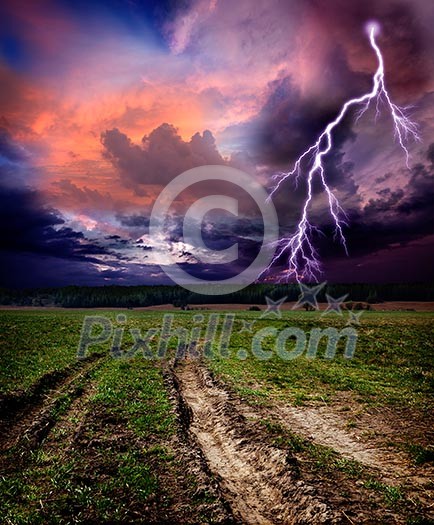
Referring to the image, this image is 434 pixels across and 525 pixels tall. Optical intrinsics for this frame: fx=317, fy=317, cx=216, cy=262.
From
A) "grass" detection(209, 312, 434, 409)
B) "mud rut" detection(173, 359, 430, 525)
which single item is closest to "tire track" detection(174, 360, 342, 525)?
"mud rut" detection(173, 359, 430, 525)

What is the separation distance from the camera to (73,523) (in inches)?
282

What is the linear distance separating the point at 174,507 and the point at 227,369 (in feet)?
50.0

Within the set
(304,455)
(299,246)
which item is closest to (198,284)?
(299,246)

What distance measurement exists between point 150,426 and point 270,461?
5.17 m

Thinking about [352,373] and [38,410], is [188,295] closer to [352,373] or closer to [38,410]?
[352,373]

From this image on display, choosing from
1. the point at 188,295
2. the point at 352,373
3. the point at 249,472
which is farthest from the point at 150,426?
the point at 188,295

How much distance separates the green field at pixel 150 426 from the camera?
7.94m

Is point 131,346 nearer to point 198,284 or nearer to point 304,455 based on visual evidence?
point 304,455

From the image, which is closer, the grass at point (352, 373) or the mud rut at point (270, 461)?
the mud rut at point (270, 461)

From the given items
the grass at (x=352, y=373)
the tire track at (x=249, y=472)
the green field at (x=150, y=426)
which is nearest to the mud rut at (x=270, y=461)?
the tire track at (x=249, y=472)

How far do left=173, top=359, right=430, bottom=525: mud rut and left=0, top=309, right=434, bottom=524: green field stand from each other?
39cm

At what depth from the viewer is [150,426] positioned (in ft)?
41.6

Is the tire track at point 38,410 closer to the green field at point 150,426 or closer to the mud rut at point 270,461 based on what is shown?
the green field at point 150,426

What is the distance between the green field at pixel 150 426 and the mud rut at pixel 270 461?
39 cm
